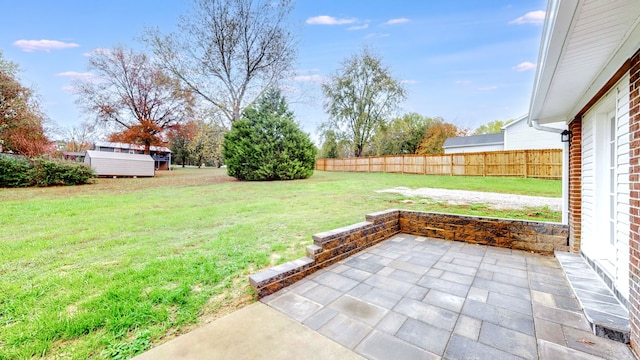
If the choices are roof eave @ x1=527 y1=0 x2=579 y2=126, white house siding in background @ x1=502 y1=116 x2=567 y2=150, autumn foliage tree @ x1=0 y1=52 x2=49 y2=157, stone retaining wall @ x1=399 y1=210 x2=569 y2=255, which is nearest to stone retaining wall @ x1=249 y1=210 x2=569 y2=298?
stone retaining wall @ x1=399 y1=210 x2=569 y2=255

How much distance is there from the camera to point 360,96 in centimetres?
2239

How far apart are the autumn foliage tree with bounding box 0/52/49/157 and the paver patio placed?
62.6ft

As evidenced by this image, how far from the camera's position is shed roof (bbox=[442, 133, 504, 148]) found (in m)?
20.3

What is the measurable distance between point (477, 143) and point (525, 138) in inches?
173

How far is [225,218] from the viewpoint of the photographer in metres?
5.28

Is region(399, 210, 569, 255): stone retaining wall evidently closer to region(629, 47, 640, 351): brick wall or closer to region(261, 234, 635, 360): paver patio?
region(261, 234, 635, 360): paver patio

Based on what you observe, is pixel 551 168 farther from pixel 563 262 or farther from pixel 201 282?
pixel 201 282

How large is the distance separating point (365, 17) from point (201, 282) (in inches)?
419

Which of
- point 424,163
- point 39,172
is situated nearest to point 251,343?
point 39,172

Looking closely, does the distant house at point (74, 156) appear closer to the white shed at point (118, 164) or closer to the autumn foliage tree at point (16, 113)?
the white shed at point (118, 164)

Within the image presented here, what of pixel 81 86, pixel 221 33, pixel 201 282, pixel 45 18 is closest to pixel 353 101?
pixel 221 33

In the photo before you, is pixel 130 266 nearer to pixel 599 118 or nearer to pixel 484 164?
pixel 599 118

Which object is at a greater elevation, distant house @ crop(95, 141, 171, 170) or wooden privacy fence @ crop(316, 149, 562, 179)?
distant house @ crop(95, 141, 171, 170)

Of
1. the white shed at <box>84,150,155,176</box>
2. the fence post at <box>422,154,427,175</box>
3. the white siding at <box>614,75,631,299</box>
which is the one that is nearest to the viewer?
the white siding at <box>614,75,631,299</box>
